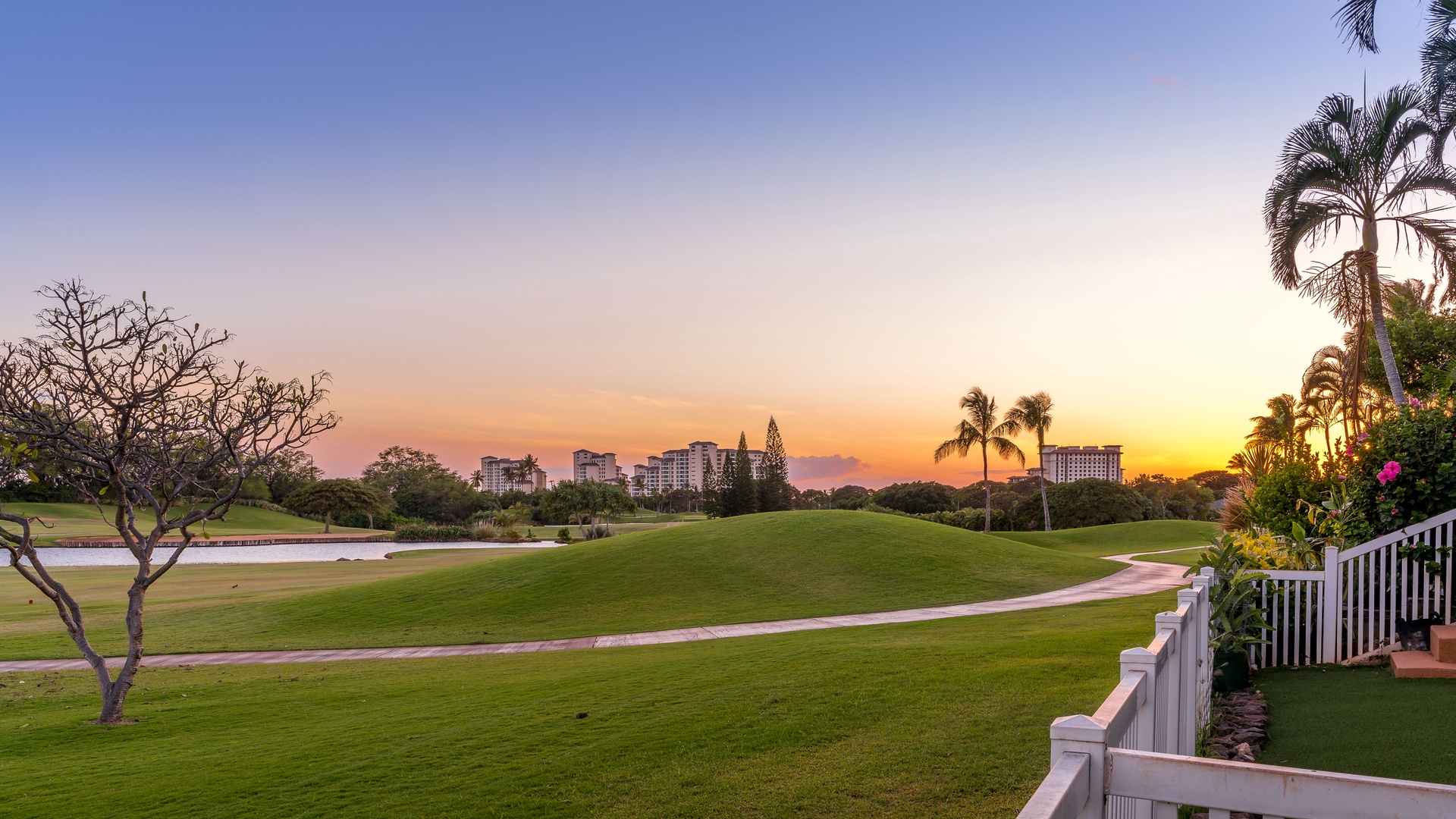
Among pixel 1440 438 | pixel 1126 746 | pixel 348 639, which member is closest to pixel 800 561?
pixel 348 639

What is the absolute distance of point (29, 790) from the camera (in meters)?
6.59

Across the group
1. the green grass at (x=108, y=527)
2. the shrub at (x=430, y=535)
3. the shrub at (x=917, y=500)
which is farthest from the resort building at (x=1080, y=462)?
the green grass at (x=108, y=527)

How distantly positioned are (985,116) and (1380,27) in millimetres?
7548

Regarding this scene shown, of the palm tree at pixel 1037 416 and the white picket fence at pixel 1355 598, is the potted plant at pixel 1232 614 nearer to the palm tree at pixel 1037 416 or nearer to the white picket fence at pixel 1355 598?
the white picket fence at pixel 1355 598

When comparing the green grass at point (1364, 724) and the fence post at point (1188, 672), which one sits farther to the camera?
the green grass at point (1364, 724)

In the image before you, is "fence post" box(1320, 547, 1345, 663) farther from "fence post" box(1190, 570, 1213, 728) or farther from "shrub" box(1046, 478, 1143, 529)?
"shrub" box(1046, 478, 1143, 529)

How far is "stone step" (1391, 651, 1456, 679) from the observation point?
22.6 ft

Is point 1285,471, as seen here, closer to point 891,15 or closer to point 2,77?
point 891,15

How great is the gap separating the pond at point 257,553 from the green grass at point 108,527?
38.0 feet

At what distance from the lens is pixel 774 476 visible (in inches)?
3056

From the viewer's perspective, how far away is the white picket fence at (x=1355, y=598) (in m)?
7.80

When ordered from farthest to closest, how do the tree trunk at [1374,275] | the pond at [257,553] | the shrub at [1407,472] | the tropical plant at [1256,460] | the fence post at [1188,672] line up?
the pond at [257,553] < the tree trunk at [1374,275] < the tropical plant at [1256,460] < the shrub at [1407,472] < the fence post at [1188,672]

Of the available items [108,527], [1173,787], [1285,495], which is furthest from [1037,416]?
[108,527]

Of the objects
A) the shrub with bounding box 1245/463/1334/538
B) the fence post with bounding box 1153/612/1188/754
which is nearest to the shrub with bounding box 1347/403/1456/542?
the shrub with bounding box 1245/463/1334/538
